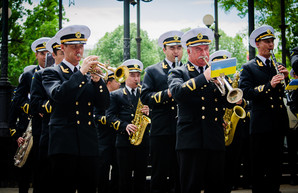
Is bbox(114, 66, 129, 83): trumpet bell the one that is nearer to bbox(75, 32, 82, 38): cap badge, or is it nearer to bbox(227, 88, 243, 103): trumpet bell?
bbox(75, 32, 82, 38): cap badge

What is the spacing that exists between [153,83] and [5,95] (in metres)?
6.14

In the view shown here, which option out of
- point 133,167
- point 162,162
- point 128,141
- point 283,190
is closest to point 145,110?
point 128,141

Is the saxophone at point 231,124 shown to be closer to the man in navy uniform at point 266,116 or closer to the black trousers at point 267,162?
the man in navy uniform at point 266,116

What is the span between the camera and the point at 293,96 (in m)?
7.93

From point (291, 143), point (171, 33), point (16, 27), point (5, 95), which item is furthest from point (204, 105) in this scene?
point (16, 27)

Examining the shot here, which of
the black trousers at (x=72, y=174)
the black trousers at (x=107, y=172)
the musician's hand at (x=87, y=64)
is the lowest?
the black trousers at (x=107, y=172)

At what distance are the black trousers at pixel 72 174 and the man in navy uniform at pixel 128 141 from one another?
2.88 m

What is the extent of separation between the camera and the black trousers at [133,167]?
28.2ft

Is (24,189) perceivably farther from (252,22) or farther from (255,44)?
(252,22)

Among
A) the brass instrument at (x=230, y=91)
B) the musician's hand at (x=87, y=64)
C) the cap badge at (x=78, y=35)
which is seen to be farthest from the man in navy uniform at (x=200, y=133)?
the cap badge at (x=78, y=35)

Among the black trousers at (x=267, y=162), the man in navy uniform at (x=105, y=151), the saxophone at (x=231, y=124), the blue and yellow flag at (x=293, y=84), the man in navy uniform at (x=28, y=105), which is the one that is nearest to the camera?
the blue and yellow flag at (x=293, y=84)

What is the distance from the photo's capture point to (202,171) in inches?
221

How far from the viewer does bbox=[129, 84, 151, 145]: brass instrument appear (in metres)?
8.60

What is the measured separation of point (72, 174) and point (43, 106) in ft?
5.37
